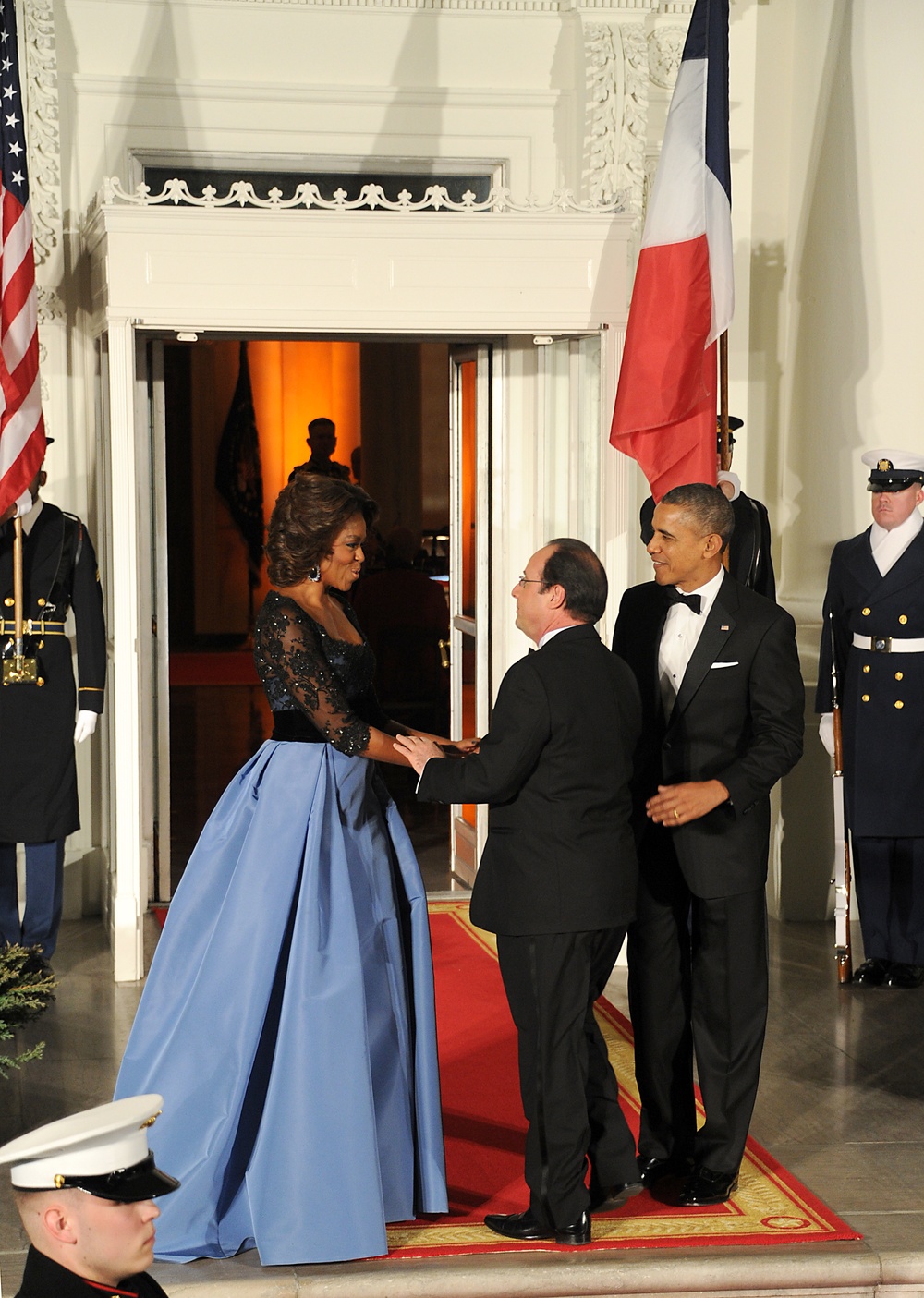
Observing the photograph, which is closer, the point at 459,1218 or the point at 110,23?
the point at 459,1218

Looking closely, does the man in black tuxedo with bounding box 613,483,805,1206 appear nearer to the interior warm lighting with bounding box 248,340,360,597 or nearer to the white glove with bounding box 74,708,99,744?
the white glove with bounding box 74,708,99,744

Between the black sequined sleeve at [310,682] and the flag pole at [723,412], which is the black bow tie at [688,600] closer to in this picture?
the black sequined sleeve at [310,682]

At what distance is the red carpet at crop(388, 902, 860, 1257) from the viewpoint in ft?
11.7

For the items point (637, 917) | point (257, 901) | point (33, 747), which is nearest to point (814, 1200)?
point (637, 917)

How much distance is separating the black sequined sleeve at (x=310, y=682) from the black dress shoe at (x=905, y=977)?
3.03 metres

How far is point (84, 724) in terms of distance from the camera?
5770 millimetres

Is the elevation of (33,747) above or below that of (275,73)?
below

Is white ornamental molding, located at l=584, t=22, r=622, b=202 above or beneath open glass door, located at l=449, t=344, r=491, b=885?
above

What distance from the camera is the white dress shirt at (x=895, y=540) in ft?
18.8

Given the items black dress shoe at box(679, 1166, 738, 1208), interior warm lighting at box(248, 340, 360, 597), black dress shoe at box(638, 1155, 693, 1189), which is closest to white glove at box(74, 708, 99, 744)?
black dress shoe at box(638, 1155, 693, 1189)

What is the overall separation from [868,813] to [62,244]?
4.01m

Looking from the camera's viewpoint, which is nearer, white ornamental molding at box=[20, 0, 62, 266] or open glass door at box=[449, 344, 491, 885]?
white ornamental molding at box=[20, 0, 62, 266]

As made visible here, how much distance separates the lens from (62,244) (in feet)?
21.3

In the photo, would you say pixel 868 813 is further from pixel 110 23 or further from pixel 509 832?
pixel 110 23
